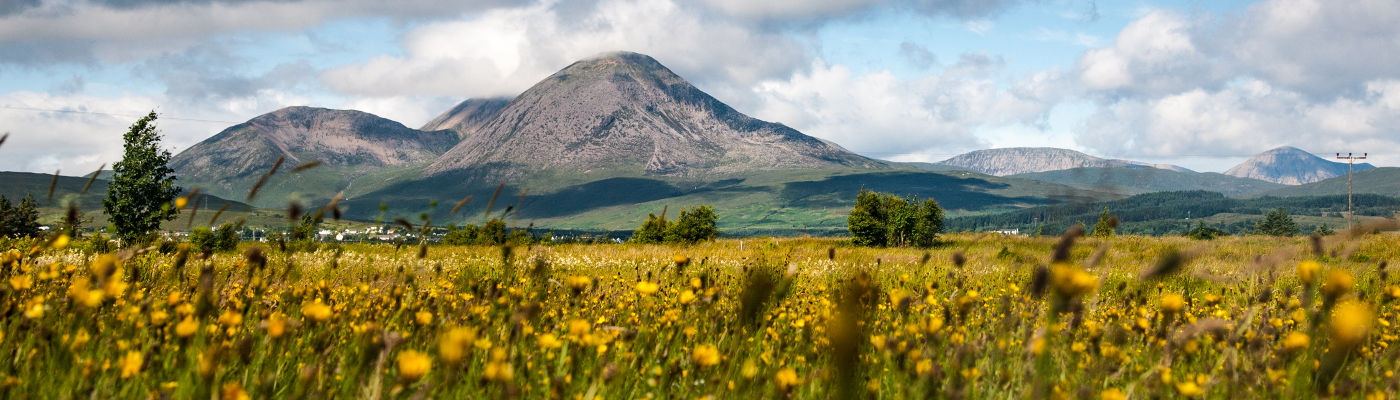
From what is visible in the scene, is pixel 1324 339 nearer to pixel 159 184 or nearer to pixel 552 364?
pixel 552 364

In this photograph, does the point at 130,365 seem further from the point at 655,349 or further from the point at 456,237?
the point at 456,237

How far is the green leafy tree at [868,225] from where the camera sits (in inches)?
1623

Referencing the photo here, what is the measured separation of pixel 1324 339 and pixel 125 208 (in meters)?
72.0

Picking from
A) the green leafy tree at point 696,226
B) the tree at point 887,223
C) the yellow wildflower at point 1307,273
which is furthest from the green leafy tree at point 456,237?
the green leafy tree at point 696,226

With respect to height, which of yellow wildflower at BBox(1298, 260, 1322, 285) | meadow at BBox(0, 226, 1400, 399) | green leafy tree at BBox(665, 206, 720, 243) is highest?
yellow wildflower at BBox(1298, 260, 1322, 285)

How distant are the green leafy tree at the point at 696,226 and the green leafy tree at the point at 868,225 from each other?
1740cm

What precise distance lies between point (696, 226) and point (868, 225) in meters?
20.2

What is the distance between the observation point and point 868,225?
4147 cm

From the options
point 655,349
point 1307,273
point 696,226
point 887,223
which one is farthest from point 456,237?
point 696,226

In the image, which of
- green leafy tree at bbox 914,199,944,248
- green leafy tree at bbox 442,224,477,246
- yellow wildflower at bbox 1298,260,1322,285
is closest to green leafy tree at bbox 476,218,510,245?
green leafy tree at bbox 442,224,477,246

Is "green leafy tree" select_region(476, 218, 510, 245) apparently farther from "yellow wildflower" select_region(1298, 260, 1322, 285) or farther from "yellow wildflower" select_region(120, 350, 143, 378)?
"yellow wildflower" select_region(1298, 260, 1322, 285)

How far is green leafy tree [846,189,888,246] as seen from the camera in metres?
41.2

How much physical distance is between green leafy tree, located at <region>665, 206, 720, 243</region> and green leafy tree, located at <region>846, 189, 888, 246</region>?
17.4 metres

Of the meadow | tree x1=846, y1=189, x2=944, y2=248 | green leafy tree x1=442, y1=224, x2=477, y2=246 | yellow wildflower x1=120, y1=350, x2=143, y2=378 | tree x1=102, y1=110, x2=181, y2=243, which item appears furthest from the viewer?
tree x1=102, y1=110, x2=181, y2=243
